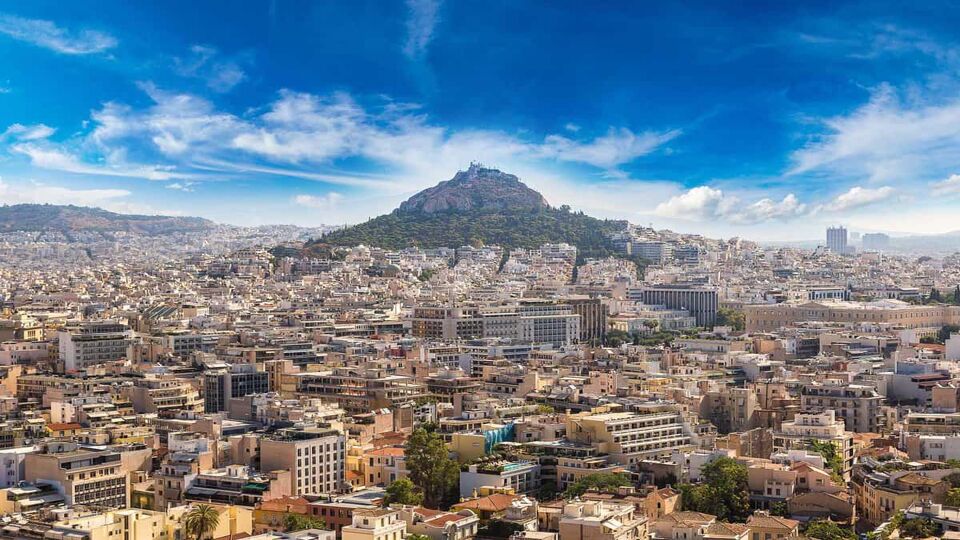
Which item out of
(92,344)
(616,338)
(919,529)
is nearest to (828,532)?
(919,529)

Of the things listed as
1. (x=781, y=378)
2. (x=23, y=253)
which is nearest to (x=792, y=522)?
(x=781, y=378)

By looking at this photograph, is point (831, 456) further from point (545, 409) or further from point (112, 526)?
point (112, 526)

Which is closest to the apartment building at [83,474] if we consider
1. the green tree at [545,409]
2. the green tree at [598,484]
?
the green tree at [598,484]

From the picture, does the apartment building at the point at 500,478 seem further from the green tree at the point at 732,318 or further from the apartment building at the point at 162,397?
the green tree at the point at 732,318

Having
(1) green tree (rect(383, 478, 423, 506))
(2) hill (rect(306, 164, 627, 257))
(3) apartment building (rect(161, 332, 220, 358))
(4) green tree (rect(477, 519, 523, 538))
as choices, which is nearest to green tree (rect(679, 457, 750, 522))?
(4) green tree (rect(477, 519, 523, 538))

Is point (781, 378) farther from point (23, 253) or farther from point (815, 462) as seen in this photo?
point (23, 253)
